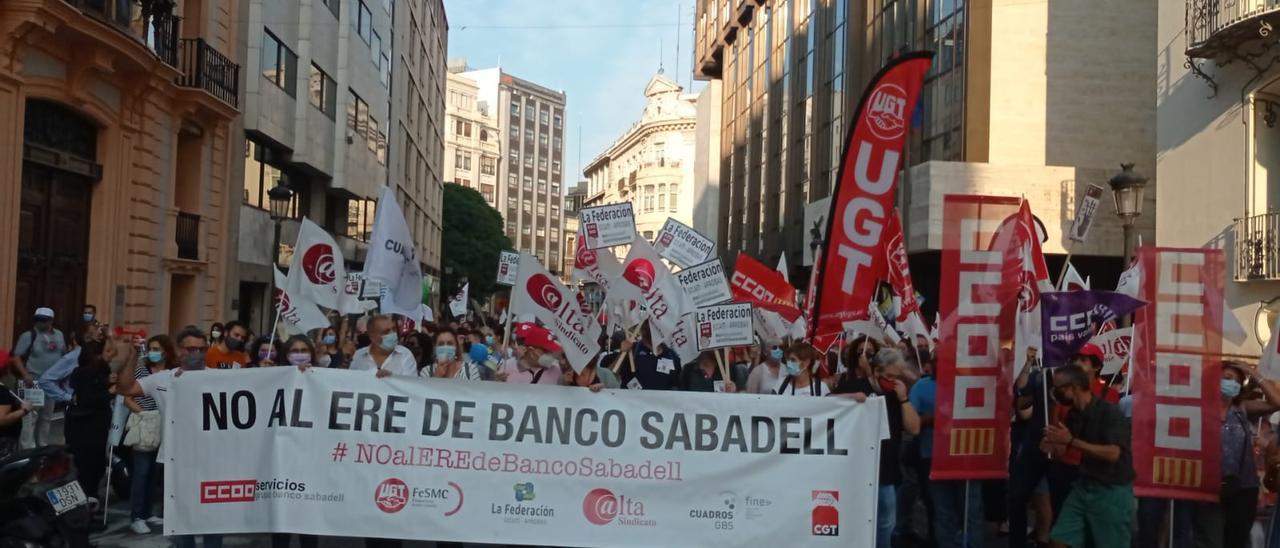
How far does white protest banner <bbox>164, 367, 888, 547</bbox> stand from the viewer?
22.9 feet

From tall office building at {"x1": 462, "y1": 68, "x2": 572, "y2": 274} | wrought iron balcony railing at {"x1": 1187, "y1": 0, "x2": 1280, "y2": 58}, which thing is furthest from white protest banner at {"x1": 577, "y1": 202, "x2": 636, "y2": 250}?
tall office building at {"x1": 462, "y1": 68, "x2": 572, "y2": 274}

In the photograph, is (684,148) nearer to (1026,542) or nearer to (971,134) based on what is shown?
(971,134)

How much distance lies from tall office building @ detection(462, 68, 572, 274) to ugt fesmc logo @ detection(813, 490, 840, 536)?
128m

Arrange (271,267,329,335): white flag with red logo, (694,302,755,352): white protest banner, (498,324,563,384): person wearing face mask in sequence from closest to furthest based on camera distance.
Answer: (498,324,563,384): person wearing face mask < (694,302,755,352): white protest banner < (271,267,329,335): white flag with red logo

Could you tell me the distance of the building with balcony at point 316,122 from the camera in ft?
83.5

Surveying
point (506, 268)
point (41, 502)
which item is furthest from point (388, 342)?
point (506, 268)

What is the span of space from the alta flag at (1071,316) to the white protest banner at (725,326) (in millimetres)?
3733

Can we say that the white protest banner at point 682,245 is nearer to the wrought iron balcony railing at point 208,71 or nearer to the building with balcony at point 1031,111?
the building with balcony at point 1031,111

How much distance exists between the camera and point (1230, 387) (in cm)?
781

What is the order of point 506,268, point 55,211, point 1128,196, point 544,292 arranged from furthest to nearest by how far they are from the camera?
point 506,268
point 55,211
point 1128,196
point 544,292

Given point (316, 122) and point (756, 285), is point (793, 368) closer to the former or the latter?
point (756, 285)

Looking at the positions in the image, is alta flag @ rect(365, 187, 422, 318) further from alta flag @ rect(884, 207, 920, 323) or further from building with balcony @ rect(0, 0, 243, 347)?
building with balcony @ rect(0, 0, 243, 347)

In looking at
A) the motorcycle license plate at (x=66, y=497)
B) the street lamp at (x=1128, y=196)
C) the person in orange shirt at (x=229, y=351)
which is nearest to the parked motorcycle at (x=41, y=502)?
the motorcycle license plate at (x=66, y=497)

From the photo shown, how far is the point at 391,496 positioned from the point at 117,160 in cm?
1463
